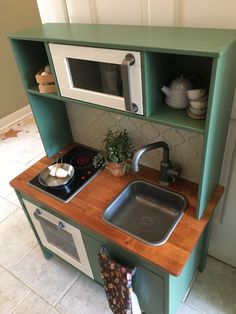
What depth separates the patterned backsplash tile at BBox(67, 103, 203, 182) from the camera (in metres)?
1.23

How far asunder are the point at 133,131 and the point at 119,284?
74cm

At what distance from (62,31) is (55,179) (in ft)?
2.40

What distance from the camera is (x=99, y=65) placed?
984mm

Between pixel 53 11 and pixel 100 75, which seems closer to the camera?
pixel 100 75

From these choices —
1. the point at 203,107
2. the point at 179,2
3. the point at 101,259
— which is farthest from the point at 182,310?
the point at 179,2

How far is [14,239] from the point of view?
6.53ft

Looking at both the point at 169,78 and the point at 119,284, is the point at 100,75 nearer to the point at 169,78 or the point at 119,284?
the point at 169,78

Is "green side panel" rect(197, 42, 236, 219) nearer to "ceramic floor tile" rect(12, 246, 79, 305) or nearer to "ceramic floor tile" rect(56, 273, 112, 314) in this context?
"ceramic floor tile" rect(56, 273, 112, 314)

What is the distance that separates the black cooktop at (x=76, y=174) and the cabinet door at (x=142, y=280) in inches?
9.2

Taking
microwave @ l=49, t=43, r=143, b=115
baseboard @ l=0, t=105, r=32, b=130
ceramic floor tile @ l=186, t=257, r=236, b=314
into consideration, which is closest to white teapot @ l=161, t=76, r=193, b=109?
microwave @ l=49, t=43, r=143, b=115

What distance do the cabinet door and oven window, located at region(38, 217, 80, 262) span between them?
5.4 inches

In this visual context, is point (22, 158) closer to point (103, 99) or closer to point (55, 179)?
point (55, 179)

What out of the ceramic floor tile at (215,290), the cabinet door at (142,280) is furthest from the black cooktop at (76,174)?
the ceramic floor tile at (215,290)

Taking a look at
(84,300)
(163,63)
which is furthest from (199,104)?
(84,300)
